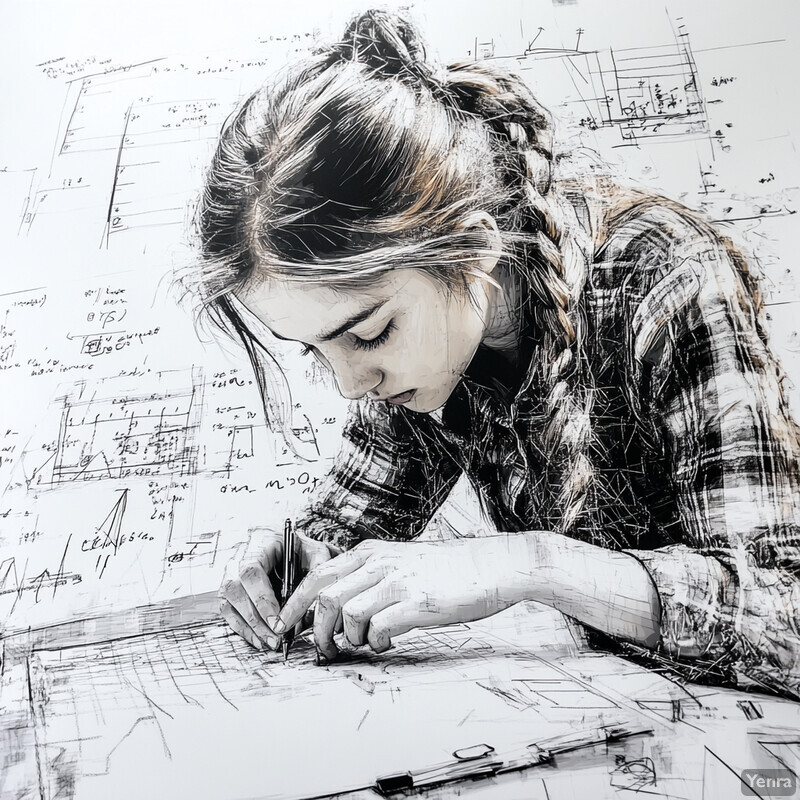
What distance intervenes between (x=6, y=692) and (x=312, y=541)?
54 cm

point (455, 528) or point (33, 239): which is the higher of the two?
point (33, 239)

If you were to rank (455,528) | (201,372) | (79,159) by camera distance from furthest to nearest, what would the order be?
(79,159), (201,372), (455,528)

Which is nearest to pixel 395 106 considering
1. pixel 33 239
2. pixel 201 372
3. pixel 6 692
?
pixel 201 372

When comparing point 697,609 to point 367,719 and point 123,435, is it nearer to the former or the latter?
point 367,719

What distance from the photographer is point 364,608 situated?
1.03 m

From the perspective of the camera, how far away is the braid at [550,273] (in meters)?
1.08

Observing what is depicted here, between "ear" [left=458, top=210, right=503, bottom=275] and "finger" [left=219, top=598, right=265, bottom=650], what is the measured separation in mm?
699

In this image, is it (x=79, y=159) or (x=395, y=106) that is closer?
(x=395, y=106)

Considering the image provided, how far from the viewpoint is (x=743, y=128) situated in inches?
47.1

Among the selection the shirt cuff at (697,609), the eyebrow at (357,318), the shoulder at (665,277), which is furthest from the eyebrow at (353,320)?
the shirt cuff at (697,609)

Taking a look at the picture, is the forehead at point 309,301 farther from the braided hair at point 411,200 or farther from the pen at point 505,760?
the pen at point 505,760

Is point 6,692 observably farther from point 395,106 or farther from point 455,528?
point 395,106

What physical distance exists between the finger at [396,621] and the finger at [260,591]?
0.17m

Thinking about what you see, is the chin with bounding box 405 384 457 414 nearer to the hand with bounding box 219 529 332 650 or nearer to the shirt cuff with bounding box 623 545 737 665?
the hand with bounding box 219 529 332 650
